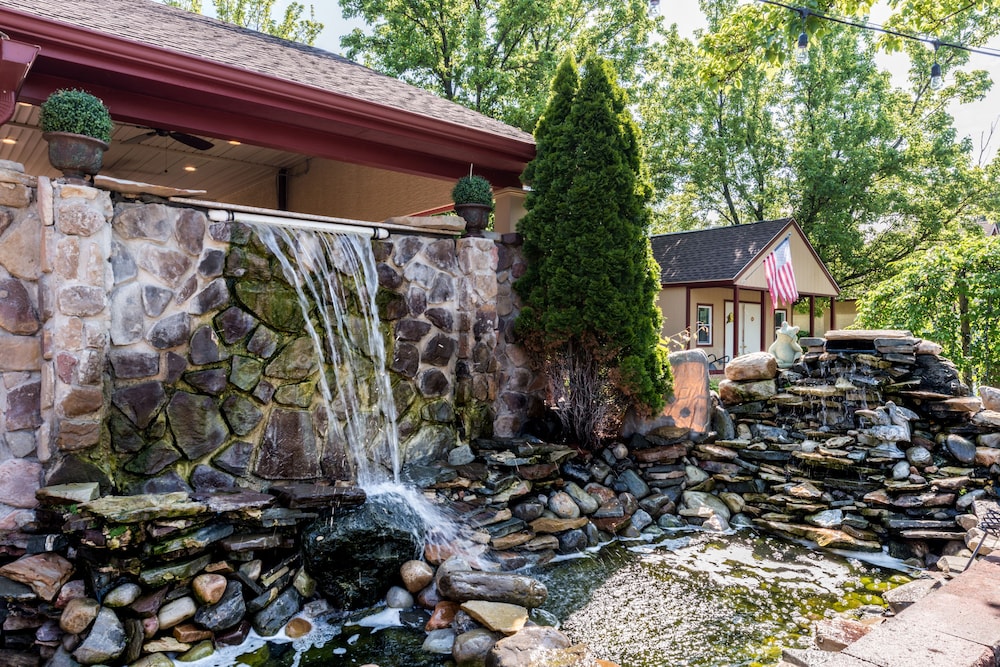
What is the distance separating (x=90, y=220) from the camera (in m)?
3.74

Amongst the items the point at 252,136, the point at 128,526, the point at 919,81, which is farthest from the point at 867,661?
the point at 919,81

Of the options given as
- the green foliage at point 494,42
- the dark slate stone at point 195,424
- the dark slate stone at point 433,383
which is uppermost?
the green foliage at point 494,42

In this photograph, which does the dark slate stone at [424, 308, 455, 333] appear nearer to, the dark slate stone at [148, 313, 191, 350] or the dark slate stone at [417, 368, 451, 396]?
the dark slate stone at [417, 368, 451, 396]

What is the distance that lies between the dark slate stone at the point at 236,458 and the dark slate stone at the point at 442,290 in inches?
78.1

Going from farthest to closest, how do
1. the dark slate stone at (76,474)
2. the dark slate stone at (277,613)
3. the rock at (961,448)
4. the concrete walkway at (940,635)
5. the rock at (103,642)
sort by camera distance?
the rock at (961,448)
the dark slate stone at (76,474)
the dark slate stone at (277,613)
the rock at (103,642)
the concrete walkway at (940,635)

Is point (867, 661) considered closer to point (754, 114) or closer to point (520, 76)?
point (520, 76)

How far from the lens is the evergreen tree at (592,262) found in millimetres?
5789

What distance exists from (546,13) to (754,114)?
831cm

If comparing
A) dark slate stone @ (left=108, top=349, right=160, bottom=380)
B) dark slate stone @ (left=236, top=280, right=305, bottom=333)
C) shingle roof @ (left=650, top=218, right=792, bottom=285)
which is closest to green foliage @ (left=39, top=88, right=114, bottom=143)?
dark slate stone @ (left=236, top=280, right=305, bottom=333)

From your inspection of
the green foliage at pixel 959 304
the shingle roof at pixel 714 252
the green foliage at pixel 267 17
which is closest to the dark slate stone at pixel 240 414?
the green foliage at pixel 959 304

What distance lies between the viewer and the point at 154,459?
405 centimetres

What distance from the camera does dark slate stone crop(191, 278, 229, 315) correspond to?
169 inches

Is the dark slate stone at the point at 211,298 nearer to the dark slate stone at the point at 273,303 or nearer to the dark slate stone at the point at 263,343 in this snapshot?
the dark slate stone at the point at 273,303

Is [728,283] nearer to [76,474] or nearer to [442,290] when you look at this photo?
[442,290]
